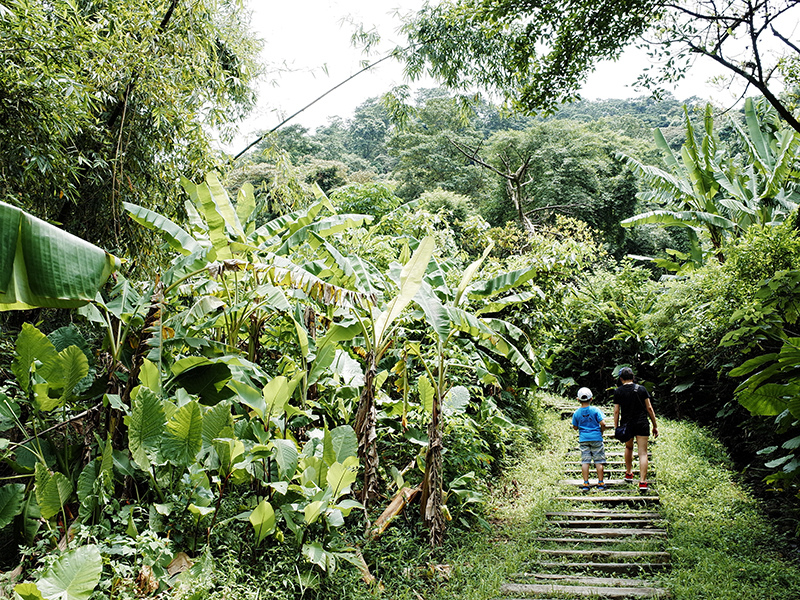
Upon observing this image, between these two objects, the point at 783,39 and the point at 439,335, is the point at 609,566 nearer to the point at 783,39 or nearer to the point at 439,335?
the point at 439,335

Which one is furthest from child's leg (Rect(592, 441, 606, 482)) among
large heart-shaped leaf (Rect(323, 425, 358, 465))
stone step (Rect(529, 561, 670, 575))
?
large heart-shaped leaf (Rect(323, 425, 358, 465))

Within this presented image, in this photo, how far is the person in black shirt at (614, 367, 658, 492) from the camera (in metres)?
5.99

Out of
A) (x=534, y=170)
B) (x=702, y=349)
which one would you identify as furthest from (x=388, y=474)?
(x=534, y=170)

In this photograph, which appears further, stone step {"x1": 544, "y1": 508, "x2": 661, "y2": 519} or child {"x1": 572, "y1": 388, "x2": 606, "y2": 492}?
child {"x1": 572, "y1": 388, "x2": 606, "y2": 492}

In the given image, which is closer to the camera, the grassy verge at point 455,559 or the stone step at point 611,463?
the grassy verge at point 455,559

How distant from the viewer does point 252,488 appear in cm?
407

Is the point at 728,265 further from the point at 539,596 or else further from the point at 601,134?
the point at 601,134

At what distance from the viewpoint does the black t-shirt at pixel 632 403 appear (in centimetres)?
607

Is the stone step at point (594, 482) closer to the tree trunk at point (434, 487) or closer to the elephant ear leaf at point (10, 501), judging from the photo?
the tree trunk at point (434, 487)

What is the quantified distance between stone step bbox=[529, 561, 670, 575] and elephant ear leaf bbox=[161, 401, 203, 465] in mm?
2996

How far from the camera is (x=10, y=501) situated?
3141 mm

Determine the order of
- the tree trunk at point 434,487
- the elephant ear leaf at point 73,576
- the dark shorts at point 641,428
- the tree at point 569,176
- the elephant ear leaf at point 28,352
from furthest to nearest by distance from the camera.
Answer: the tree at point 569,176
the dark shorts at point 641,428
the tree trunk at point 434,487
the elephant ear leaf at point 28,352
the elephant ear leaf at point 73,576

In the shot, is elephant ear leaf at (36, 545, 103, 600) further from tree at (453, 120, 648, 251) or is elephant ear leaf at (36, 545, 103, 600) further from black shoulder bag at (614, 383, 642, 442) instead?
tree at (453, 120, 648, 251)

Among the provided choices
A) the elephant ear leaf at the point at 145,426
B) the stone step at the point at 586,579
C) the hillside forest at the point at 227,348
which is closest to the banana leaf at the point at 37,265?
the hillside forest at the point at 227,348
